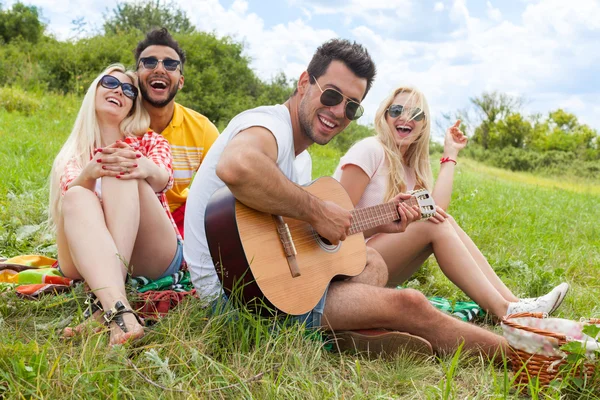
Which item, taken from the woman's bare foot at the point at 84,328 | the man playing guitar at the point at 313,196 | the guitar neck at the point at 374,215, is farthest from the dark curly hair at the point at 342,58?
the woman's bare foot at the point at 84,328

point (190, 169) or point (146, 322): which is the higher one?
point (190, 169)

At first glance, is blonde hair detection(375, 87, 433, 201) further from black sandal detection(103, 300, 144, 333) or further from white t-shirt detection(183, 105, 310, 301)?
black sandal detection(103, 300, 144, 333)

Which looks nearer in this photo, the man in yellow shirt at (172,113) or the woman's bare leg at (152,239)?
the woman's bare leg at (152,239)

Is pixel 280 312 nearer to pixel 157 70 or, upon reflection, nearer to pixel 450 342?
pixel 450 342

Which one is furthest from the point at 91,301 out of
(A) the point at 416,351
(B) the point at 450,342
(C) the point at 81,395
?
(B) the point at 450,342

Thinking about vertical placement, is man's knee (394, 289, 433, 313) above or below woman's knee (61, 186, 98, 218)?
below

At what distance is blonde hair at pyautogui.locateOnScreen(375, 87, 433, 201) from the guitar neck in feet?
1.00

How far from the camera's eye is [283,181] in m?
2.63

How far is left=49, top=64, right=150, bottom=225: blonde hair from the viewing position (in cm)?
327

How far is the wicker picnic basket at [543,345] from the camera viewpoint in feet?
7.76

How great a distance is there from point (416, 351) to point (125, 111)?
2.23 metres

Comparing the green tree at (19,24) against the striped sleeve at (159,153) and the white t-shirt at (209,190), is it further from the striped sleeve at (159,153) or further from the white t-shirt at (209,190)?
the white t-shirt at (209,190)

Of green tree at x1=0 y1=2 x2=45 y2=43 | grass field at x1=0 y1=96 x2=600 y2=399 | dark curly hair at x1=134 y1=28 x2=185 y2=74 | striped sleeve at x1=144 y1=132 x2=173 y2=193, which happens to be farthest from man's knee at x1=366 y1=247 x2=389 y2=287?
green tree at x1=0 y1=2 x2=45 y2=43

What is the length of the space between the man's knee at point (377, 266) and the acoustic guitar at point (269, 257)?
0.58 ft
